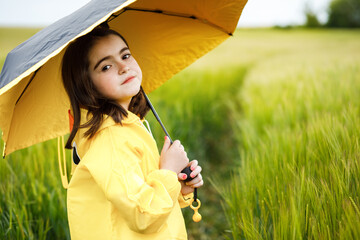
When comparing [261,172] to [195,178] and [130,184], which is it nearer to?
[195,178]

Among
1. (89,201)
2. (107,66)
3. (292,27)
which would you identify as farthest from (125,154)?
(292,27)

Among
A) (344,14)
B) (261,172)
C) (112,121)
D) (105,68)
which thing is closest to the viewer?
(112,121)

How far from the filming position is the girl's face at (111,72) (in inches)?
46.6

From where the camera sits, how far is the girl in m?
0.97

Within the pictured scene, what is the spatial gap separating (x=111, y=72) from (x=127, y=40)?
46 centimetres

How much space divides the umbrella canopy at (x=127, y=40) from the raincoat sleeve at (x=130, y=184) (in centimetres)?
35

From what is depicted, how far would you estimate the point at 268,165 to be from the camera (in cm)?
168

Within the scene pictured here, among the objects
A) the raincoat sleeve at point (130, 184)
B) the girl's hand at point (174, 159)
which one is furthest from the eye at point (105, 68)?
the girl's hand at point (174, 159)

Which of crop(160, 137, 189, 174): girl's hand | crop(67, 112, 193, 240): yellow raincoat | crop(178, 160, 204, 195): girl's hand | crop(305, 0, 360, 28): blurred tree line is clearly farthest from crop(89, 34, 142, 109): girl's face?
crop(305, 0, 360, 28): blurred tree line

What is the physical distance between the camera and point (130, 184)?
0.97 metres

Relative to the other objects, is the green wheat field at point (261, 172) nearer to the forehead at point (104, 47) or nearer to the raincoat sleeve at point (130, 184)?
the raincoat sleeve at point (130, 184)

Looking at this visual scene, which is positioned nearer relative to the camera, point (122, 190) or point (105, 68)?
point (122, 190)

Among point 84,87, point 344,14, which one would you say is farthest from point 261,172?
point 344,14

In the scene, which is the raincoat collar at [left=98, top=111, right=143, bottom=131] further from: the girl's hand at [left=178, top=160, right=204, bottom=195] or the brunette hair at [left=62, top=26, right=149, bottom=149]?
the girl's hand at [left=178, top=160, right=204, bottom=195]
